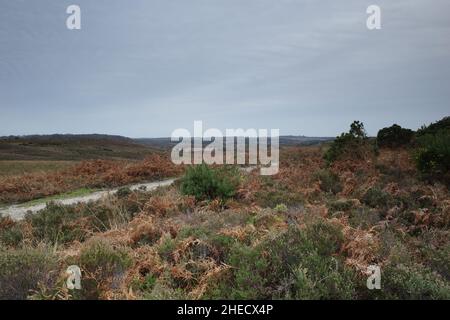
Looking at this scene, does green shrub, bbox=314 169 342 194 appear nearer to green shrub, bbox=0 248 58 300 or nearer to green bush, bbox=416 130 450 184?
green bush, bbox=416 130 450 184

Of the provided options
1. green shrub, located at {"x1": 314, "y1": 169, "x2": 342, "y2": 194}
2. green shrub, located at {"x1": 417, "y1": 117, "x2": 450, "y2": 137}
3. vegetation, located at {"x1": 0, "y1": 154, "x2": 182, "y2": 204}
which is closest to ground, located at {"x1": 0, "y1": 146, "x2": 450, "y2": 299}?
green shrub, located at {"x1": 314, "y1": 169, "x2": 342, "y2": 194}

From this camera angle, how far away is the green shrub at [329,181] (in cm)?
1332

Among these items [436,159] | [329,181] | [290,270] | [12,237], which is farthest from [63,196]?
[436,159]

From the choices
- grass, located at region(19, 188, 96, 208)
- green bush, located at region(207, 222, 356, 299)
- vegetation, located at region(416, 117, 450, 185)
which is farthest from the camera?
grass, located at region(19, 188, 96, 208)

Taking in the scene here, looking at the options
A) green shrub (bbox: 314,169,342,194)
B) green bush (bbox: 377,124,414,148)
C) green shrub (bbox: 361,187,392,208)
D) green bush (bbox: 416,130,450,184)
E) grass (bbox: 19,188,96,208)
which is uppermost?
green bush (bbox: 377,124,414,148)

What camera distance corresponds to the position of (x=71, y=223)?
9.32 m

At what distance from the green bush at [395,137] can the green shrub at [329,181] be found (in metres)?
12.4

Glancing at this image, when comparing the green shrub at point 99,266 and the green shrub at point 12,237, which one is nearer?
the green shrub at point 99,266

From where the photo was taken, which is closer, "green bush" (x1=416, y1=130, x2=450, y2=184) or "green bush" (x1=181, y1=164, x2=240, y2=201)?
"green bush" (x1=181, y1=164, x2=240, y2=201)

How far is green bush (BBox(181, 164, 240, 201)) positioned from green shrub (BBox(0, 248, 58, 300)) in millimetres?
5886

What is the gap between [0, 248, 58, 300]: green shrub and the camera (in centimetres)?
487

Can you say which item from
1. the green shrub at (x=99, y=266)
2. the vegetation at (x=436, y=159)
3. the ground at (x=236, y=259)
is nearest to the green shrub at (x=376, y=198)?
the ground at (x=236, y=259)

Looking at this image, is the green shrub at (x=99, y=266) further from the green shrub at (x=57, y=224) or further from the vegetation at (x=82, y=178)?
the vegetation at (x=82, y=178)
